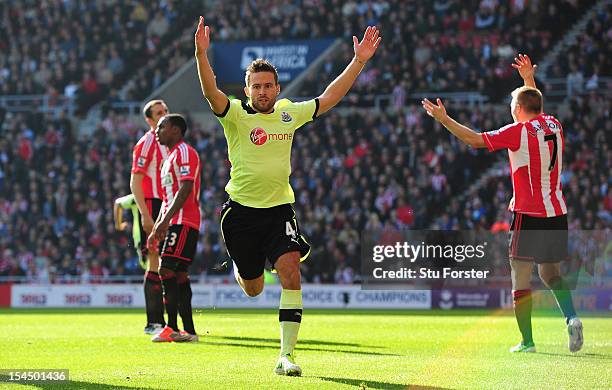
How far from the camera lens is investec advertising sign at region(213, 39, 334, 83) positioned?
3291 cm

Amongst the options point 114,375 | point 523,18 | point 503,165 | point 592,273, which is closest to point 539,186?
point 114,375

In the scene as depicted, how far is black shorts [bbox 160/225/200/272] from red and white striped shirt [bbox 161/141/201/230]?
0.09 m

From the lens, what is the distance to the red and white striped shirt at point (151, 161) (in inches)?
495

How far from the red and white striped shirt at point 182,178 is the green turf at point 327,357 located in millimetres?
1293

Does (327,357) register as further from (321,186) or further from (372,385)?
(321,186)

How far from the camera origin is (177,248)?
11.4m

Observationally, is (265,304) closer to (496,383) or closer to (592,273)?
(592,273)

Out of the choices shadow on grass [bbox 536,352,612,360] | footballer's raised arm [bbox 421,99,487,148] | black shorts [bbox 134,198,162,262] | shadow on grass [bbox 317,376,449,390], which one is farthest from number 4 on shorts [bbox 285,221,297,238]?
black shorts [bbox 134,198,162,262]

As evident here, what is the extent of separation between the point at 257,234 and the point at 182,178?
294 cm

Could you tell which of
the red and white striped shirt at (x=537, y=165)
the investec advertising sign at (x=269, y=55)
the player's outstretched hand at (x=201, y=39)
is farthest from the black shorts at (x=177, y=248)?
the investec advertising sign at (x=269, y=55)

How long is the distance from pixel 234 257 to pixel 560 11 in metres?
24.6

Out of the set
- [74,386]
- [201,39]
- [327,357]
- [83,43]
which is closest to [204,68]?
[201,39]

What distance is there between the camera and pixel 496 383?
24.2ft

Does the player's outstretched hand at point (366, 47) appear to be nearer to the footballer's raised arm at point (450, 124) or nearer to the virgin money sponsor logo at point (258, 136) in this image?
the footballer's raised arm at point (450, 124)
